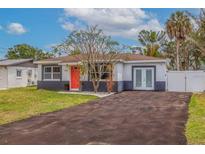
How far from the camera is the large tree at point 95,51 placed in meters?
23.7

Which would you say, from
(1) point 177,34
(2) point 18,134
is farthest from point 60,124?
(1) point 177,34

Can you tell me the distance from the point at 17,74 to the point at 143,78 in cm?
1380

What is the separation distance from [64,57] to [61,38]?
365 cm

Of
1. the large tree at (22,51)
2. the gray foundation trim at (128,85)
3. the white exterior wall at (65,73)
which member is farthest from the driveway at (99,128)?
the large tree at (22,51)

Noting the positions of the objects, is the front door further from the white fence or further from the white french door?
the white fence

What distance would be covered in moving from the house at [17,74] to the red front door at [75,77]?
26.2ft

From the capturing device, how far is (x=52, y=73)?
2659 centimetres

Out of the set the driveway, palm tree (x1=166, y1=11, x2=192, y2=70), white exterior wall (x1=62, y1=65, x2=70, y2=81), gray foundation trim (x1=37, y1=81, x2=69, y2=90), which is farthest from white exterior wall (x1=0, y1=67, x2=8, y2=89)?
the driveway

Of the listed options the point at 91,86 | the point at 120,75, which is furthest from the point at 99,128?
the point at 120,75

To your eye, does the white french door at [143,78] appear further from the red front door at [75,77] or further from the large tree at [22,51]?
the large tree at [22,51]
